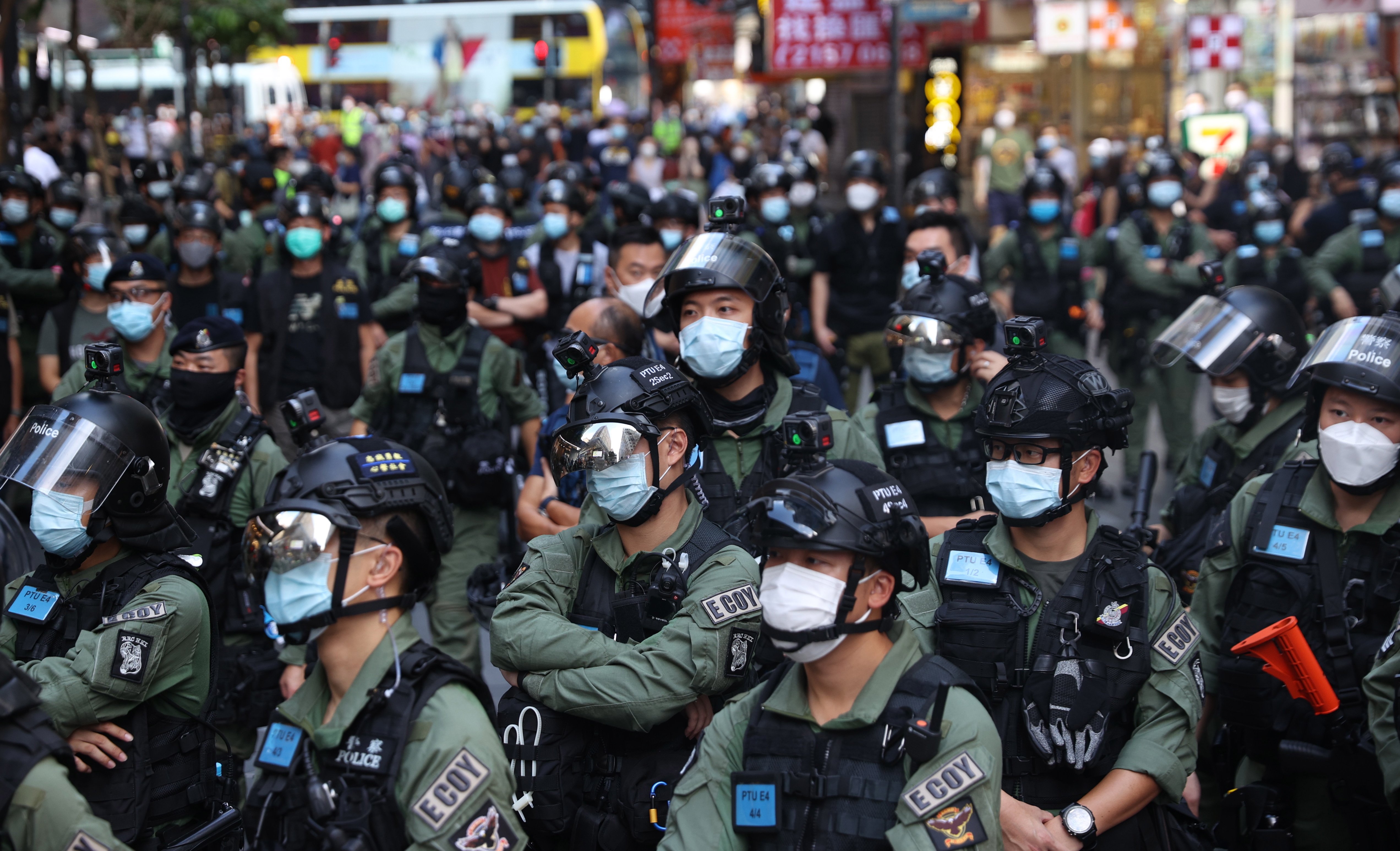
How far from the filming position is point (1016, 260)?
34.4 feet

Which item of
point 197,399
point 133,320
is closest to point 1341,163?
point 133,320

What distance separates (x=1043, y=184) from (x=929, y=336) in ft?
17.6

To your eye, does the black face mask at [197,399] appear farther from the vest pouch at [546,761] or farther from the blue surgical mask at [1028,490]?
the blue surgical mask at [1028,490]

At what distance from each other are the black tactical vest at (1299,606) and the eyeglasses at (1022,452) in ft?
3.55

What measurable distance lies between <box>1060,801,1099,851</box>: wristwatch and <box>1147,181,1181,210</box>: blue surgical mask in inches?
318

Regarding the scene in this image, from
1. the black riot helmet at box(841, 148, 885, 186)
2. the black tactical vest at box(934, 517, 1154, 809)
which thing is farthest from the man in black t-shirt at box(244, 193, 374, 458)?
the black tactical vest at box(934, 517, 1154, 809)

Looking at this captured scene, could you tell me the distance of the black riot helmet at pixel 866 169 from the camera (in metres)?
10.3

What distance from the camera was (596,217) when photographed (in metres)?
11.6

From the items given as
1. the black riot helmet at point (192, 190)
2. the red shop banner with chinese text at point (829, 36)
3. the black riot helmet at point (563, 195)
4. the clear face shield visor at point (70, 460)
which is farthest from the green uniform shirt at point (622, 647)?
the red shop banner with chinese text at point (829, 36)

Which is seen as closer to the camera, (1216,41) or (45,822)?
(45,822)

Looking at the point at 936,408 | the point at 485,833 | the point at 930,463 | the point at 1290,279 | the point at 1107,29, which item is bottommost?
the point at 485,833

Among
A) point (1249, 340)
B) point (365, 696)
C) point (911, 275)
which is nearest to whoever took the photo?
point (365, 696)

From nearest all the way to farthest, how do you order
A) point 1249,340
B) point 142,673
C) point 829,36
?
point 142,673, point 1249,340, point 829,36

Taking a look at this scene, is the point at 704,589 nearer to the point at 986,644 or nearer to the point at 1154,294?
the point at 986,644
